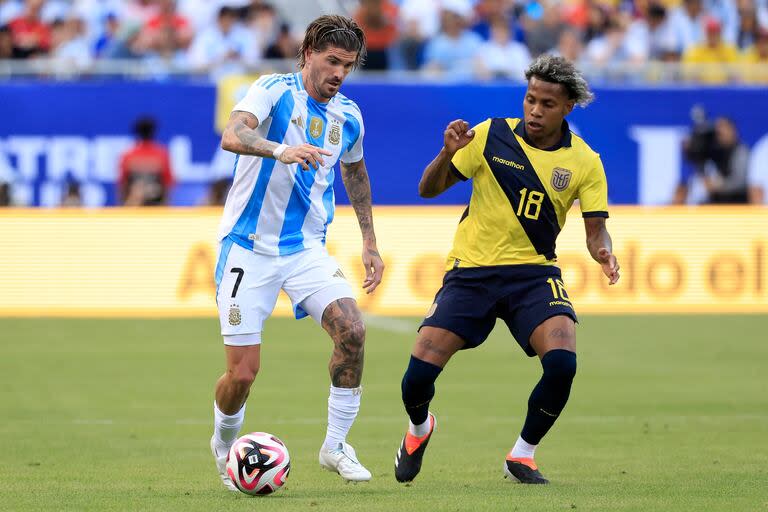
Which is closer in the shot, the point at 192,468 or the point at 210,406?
the point at 192,468

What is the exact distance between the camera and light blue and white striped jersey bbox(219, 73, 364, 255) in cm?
770

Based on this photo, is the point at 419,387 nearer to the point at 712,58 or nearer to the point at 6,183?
the point at 6,183

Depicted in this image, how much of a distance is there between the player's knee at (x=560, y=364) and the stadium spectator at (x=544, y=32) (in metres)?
14.4

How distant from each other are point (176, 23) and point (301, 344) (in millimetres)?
7991

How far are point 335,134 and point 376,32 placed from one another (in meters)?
13.8

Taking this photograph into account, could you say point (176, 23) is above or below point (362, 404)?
above

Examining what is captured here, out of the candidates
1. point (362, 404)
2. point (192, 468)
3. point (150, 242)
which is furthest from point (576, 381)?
point (150, 242)

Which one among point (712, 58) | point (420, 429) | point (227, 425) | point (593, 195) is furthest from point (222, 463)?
point (712, 58)

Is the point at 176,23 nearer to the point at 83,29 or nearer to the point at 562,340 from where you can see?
the point at 83,29

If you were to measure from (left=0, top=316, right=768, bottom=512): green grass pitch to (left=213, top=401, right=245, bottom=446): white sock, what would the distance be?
0.84ft

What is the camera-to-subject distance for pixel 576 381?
12.8 metres

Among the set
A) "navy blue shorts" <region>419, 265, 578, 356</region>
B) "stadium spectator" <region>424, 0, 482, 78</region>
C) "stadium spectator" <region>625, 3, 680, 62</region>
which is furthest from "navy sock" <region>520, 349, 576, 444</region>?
"stadium spectator" <region>625, 3, 680, 62</region>

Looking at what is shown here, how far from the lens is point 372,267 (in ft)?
26.6

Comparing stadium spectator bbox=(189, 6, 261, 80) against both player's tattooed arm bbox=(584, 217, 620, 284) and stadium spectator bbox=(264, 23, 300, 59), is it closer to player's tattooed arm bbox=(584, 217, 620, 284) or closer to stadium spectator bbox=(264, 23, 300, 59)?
stadium spectator bbox=(264, 23, 300, 59)
